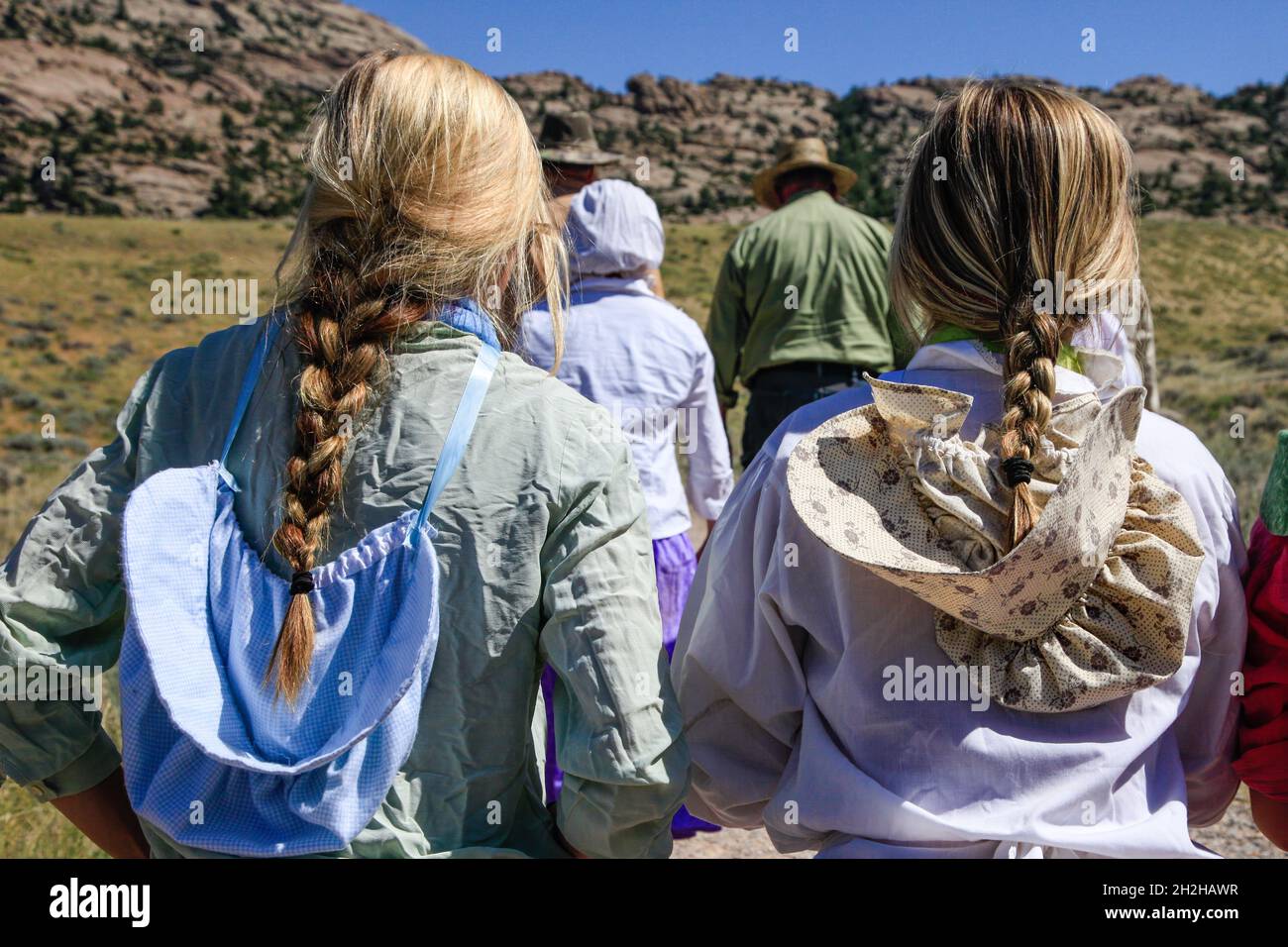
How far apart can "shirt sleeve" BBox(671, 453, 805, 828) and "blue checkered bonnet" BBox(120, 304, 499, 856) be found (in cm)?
57

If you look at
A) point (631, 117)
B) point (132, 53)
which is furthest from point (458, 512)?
point (631, 117)

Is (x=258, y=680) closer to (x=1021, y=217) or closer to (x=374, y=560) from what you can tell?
(x=374, y=560)

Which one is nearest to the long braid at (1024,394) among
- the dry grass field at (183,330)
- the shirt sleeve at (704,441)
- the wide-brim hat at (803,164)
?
the dry grass field at (183,330)

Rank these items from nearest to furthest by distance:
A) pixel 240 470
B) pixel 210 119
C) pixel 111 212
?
pixel 240 470
pixel 111 212
pixel 210 119

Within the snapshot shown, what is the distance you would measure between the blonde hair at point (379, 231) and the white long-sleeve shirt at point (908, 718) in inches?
21.2

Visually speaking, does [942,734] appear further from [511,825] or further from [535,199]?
[535,199]

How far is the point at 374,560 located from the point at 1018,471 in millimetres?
900

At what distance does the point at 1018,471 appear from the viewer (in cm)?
162

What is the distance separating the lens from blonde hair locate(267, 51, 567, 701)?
1.56m

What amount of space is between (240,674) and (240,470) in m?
0.31

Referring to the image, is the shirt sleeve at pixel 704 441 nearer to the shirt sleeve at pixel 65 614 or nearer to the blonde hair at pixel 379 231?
the blonde hair at pixel 379 231

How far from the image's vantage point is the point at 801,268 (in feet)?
17.1

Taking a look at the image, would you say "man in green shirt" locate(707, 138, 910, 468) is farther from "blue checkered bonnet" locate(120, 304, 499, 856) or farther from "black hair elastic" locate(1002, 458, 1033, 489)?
"blue checkered bonnet" locate(120, 304, 499, 856)

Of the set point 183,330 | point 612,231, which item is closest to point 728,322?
point 612,231
